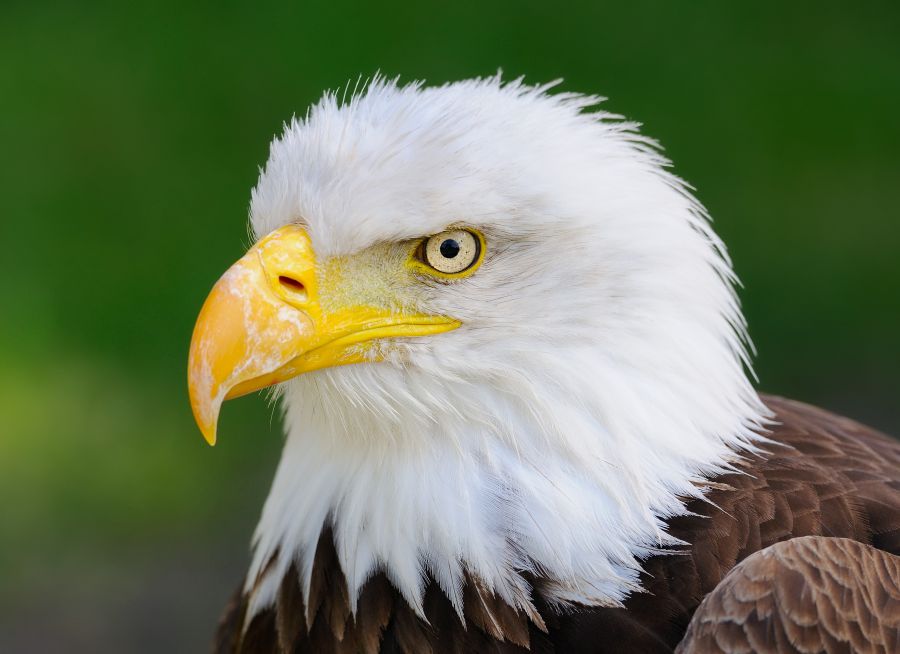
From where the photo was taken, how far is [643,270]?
7.61ft

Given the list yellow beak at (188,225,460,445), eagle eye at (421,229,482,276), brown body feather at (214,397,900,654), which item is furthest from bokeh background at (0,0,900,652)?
eagle eye at (421,229,482,276)

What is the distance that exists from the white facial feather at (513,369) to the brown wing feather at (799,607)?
0.17m

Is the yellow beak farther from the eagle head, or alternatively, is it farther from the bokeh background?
the bokeh background

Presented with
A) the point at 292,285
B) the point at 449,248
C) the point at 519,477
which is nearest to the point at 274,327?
the point at 292,285

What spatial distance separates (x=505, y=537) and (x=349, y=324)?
493 mm

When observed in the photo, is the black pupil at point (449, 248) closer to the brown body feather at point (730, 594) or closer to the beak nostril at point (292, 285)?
the beak nostril at point (292, 285)

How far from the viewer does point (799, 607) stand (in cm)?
210

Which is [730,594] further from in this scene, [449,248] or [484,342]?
[449,248]

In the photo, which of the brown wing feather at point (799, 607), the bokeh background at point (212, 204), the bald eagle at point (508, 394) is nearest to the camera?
the brown wing feather at point (799, 607)

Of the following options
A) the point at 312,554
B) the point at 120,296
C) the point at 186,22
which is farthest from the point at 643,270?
the point at 186,22

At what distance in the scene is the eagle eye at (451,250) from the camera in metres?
2.24

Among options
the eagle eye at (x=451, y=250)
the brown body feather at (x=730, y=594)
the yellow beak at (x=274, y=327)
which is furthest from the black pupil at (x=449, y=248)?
the brown body feather at (x=730, y=594)

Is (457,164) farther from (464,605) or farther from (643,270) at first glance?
(464,605)

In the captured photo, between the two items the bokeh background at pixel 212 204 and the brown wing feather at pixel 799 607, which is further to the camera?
the bokeh background at pixel 212 204
